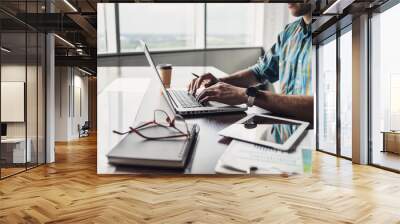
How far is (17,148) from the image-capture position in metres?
6.28

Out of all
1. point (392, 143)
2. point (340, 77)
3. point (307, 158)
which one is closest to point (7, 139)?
point (307, 158)

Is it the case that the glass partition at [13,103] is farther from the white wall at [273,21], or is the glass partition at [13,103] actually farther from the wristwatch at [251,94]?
the white wall at [273,21]

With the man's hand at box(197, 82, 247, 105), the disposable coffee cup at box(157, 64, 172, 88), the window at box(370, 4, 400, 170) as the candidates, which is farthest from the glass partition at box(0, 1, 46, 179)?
the window at box(370, 4, 400, 170)

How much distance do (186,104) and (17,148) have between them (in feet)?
9.78

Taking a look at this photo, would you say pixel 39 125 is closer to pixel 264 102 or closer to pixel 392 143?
pixel 264 102

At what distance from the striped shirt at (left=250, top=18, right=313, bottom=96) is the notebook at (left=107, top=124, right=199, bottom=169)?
A: 1.42 m

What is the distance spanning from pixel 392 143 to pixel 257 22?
328 cm

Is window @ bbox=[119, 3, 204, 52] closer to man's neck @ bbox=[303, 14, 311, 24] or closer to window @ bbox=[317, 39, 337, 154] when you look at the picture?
man's neck @ bbox=[303, 14, 311, 24]

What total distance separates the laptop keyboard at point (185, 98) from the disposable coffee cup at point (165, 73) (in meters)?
0.15

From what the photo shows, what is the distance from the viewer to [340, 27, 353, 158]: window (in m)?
8.25

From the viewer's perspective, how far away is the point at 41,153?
24.3 feet

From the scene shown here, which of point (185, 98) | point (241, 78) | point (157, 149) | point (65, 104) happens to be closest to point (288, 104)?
point (241, 78)

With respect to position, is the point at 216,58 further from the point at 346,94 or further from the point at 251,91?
the point at 346,94

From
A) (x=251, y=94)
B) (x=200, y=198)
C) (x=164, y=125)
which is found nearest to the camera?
(x=200, y=198)
